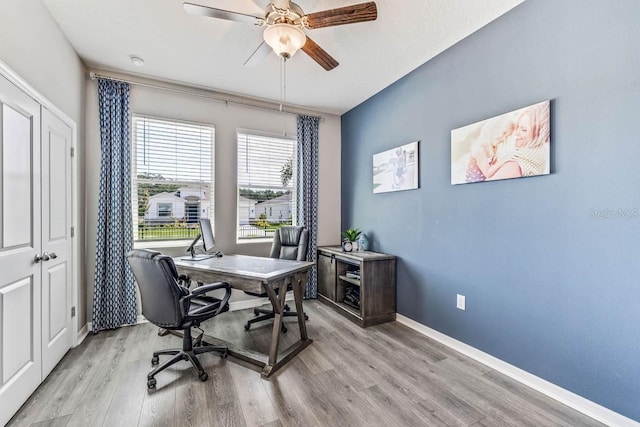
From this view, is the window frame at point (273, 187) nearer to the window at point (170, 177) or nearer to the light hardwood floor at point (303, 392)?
the window at point (170, 177)

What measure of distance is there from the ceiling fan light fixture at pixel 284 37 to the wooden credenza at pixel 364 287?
218 cm

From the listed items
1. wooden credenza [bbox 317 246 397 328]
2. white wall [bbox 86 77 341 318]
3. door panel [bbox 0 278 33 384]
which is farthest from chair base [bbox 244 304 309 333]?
door panel [bbox 0 278 33 384]

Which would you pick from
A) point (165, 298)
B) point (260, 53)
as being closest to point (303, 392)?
point (165, 298)

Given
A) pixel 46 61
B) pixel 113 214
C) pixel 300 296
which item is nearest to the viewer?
pixel 46 61

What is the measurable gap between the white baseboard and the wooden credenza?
0.57m

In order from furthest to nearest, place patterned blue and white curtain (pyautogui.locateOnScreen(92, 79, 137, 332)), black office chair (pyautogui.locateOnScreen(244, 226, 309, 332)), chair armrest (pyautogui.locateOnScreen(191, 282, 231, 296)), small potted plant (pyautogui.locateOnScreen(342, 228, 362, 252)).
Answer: small potted plant (pyautogui.locateOnScreen(342, 228, 362, 252)), black office chair (pyautogui.locateOnScreen(244, 226, 309, 332)), patterned blue and white curtain (pyautogui.locateOnScreen(92, 79, 137, 332)), chair armrest (pyautogui.locateOnScreen(191, 282, 231, 296))

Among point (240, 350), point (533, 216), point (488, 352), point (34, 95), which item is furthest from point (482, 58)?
point (34, 95)

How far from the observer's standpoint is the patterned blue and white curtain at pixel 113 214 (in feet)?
9.71

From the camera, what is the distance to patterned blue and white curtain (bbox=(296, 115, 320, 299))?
4.07 m

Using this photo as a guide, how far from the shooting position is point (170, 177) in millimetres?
3410

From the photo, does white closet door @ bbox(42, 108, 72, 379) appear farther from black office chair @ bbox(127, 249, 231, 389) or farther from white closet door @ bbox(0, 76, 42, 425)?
black office chair @ bbox(127, 249, 231, 389)

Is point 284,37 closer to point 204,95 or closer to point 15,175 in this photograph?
point 15,175

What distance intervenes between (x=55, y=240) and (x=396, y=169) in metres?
3.34

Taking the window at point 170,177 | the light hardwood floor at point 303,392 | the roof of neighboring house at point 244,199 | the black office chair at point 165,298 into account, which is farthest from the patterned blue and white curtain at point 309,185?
the black office chair at point 165,298
